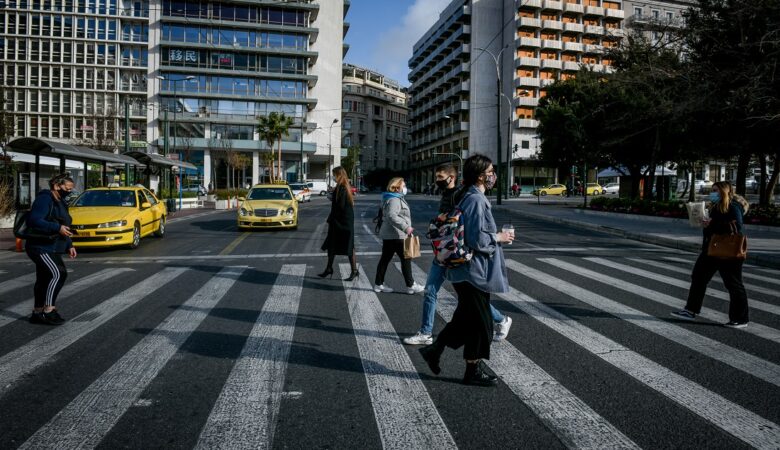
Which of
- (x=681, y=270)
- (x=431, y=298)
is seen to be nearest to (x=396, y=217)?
(x=431, y=298)

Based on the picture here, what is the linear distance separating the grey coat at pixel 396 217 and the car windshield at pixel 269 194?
1117 cm

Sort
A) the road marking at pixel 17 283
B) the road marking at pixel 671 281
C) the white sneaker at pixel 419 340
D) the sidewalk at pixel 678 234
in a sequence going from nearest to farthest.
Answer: the white sneaker at pixel 419 340
the road marking at pixel 671 281
the road marking at pixel 17 283
the sidewalk at pixel 678 234

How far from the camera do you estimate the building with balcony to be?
357 ft

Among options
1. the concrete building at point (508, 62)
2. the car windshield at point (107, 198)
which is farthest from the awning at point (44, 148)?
the concrete building at point (508, 62)

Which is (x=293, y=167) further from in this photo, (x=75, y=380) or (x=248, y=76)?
(x=75, y=380)

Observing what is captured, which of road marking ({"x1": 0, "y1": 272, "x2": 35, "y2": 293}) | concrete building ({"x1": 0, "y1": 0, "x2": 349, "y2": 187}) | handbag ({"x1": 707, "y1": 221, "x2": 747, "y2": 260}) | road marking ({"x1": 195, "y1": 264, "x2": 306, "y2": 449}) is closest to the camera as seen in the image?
road marking ({"x1": 195, "y1": 264, "x2": 306, "y2": 449})

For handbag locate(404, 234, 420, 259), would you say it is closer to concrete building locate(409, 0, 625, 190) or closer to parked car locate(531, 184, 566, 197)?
concrete building locate(409, 0, 625, 190)

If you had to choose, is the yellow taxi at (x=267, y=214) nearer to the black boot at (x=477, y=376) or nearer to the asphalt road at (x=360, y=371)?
the asphalt road at (x=360, y=371)

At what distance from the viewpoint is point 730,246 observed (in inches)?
241

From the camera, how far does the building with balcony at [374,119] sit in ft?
357

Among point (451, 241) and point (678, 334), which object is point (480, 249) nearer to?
point (451, 241)

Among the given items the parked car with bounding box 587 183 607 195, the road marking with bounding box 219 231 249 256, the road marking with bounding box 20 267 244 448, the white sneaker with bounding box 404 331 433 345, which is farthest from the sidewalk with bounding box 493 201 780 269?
the parked car with bounding box 587 183 607 195

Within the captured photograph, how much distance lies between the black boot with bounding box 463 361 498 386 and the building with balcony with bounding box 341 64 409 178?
99.9 meters

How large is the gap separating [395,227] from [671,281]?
466 centimetres
